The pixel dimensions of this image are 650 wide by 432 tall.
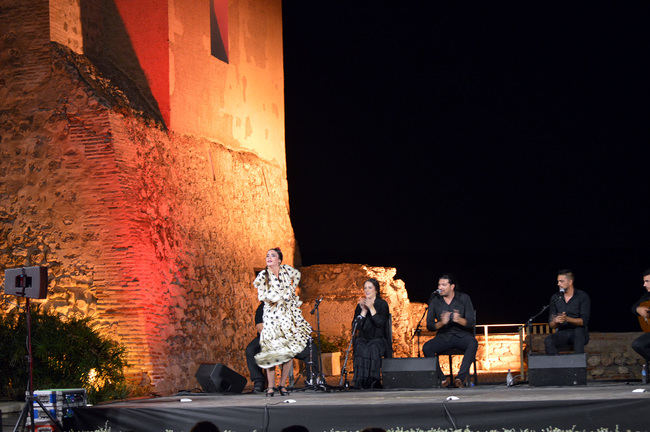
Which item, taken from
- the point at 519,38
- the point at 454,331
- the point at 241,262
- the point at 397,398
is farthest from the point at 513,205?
the point at 397,398

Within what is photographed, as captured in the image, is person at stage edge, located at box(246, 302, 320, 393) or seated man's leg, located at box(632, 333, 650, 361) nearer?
seated man's leg, located at box(632, 333, 650, 361)

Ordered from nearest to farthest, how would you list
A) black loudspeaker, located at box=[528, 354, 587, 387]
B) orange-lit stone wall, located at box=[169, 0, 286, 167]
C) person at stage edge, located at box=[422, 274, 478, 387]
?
1. black loudspeaker, located at box=[528, 354, 587, 387]
2. person at stage edge, located at box=[422, 274, 478, 387]
3. orange-lit stone wall, located at box=[169, 0, 286, 167]

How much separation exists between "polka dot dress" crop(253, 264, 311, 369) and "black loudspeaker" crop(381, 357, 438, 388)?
85cm

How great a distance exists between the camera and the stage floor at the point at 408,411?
635cm

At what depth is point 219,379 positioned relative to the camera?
895 centimetres

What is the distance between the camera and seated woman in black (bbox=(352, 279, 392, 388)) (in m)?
9.17

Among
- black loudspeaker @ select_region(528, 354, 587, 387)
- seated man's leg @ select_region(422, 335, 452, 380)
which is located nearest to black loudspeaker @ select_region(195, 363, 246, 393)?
seated man's leg @ select_region(422, 335, 452, 380)

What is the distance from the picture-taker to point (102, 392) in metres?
9.71

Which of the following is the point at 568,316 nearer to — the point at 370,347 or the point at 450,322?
the point at 450,322

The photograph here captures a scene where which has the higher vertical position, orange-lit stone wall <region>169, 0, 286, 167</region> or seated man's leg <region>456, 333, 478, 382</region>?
orange-lit stone wall <region>169, 0, 286, 167</region>

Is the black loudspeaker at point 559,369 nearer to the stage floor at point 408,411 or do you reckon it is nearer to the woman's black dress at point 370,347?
the stage floor at point 408,411

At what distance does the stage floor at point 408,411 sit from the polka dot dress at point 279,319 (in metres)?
0.74

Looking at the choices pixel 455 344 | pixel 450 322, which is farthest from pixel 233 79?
pixel 455 344

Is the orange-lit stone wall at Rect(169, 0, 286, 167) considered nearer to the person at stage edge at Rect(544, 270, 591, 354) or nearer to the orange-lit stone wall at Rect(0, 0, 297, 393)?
the orange-lit stone wall at Rect(0, 0, 297, 393)
